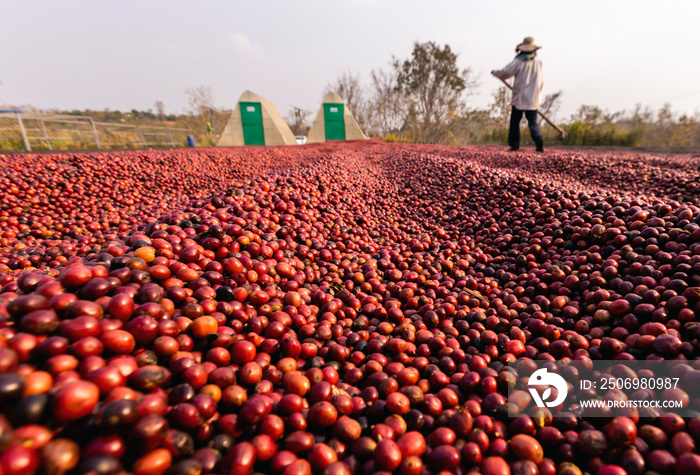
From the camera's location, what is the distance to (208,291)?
1.79m

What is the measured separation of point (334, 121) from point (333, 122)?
11cm

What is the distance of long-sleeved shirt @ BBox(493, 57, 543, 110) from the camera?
9.07m

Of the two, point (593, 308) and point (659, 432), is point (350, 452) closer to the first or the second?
point (659, 432)

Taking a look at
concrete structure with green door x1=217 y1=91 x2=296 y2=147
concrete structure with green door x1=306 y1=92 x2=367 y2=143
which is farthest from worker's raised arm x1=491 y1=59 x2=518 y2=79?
concrete structure with green door x1=217 y1=91 x2=296 y2=147

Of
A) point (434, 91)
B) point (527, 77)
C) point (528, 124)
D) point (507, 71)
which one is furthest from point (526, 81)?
point (434, 91)

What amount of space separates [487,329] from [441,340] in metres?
0.43

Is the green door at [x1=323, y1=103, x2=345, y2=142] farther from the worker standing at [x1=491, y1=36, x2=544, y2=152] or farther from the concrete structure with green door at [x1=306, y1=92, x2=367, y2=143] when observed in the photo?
the worker standing at [x1=491, y1=36, x2=544, y2=152]

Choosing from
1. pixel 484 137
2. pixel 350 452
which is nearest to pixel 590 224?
pixel 350 452

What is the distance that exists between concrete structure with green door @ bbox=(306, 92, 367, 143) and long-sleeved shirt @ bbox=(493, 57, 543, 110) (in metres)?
15.4

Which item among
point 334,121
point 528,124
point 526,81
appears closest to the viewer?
point 526,81

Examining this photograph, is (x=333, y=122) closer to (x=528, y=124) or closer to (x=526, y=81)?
(x=526, y=81)

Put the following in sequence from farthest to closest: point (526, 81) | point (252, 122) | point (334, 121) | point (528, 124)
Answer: point (334, 121) → point (252, 122) → point (528, 124) → point (526, 81)

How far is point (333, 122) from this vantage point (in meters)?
23.2

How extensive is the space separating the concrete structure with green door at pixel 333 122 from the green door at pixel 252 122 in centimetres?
378
